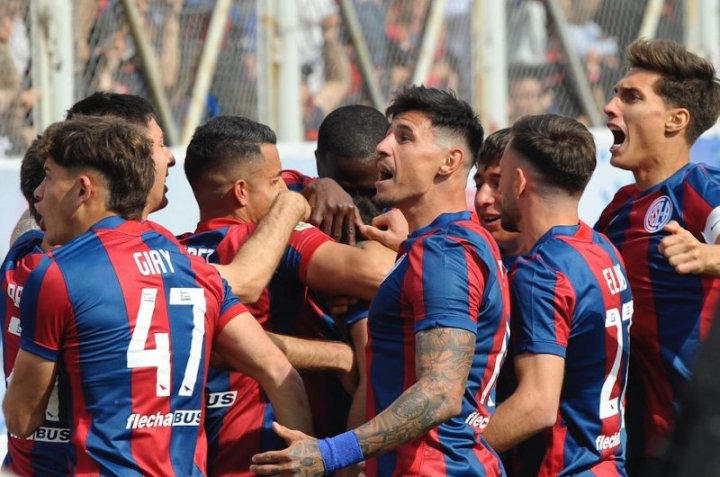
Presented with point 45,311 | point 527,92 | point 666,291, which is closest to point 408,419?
point 45,311

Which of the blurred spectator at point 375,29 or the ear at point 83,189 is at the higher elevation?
the blurred spectator at point 375,29

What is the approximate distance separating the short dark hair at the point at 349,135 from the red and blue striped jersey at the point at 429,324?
1057 millimetres

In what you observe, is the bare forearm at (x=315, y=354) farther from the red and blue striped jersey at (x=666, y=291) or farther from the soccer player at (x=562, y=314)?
the red and blue striped jersey at (x=666, y=291)

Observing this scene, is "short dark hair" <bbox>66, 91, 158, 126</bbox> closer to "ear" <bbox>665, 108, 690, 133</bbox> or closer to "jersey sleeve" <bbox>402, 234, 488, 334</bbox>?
"jersey sleeve" <bbox>402, 234, 488, 334</bbox>

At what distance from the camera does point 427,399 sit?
3258 millimetres

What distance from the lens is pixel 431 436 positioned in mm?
3490

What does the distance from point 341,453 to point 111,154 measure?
111 cm

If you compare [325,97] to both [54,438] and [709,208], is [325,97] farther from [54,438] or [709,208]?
[54,438]

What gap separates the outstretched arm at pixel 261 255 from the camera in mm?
3881

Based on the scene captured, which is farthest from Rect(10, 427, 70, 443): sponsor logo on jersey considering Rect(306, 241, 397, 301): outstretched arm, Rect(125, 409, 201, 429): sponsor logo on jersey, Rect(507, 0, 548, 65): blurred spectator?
Rect(507, 0, 548, 65): blurred spectator

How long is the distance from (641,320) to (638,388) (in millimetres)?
281

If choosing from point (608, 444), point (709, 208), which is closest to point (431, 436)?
point (608, 444)

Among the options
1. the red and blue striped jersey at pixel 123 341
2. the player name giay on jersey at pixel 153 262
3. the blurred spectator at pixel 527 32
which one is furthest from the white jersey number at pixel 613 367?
the blurred spectator at pixel 527 32

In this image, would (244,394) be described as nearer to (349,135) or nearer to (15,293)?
(15,293)
